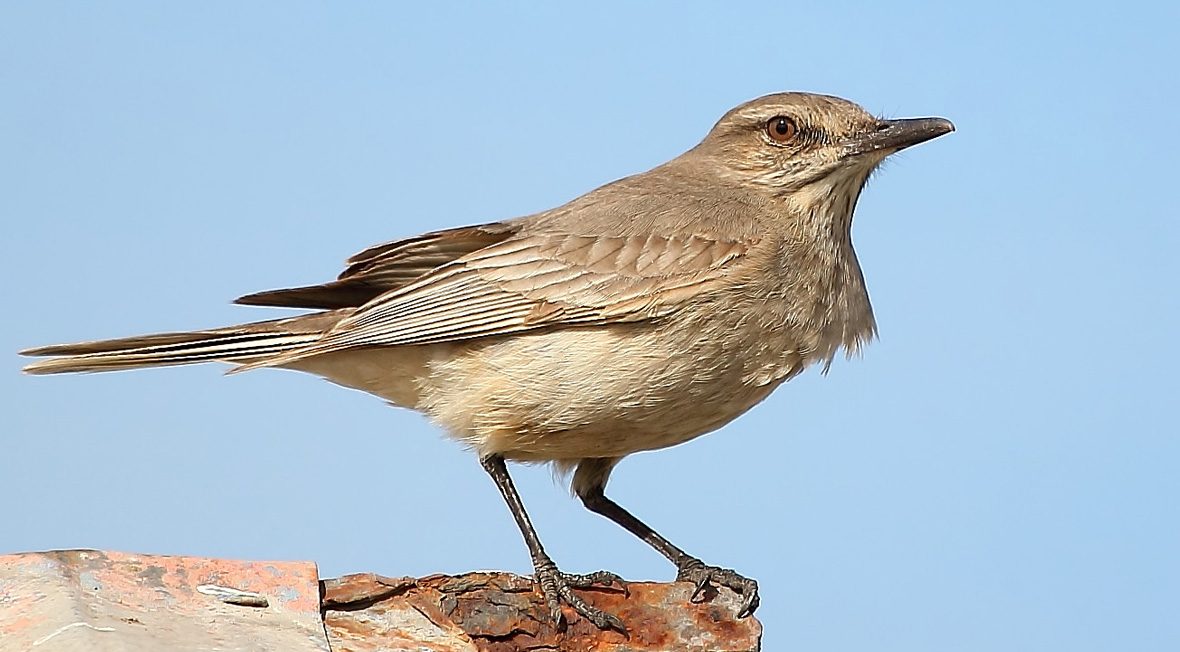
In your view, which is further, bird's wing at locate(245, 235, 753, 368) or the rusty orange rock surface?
bird's wing at locate(245, 235, 753, 368)

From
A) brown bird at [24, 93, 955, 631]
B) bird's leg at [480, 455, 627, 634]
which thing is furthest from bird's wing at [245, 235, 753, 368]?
bird's leg at [480, 455, 627, 634]

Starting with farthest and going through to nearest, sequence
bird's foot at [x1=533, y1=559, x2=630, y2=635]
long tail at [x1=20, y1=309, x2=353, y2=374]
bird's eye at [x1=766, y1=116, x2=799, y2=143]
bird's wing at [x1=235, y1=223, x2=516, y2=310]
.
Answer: bird's eye at [x1=766, y1=116, x2=799, y2=143]
bird's wing at [x1=235, y1=223, x2=516, y2=310]
long tail at [x1=20, y1=309, x2=353, y2=374]
bird's foot at [x1=533, y1=559, x2=630, y2=635]

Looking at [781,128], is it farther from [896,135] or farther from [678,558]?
[678,558]

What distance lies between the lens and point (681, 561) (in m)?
6.41

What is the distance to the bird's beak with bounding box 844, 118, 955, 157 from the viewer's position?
21.6ft

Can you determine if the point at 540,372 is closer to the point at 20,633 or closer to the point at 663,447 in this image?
the point at 663,447

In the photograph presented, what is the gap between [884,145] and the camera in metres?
6.57

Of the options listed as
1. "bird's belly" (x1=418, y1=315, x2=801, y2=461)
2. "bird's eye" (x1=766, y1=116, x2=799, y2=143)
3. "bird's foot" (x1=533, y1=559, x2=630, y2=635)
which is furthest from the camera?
"bird's eye" (x1=766, y1=116, x2=799, y2=143)

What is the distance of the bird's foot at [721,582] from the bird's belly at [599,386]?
1.86 feet

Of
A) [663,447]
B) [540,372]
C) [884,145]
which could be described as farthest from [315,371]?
[884,145]

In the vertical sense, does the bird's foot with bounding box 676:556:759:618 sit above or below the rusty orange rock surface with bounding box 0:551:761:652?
above

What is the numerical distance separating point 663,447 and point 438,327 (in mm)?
1112

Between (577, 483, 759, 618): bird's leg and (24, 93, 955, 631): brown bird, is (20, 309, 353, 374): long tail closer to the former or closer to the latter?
(24, 93, 955, 631): brown bird

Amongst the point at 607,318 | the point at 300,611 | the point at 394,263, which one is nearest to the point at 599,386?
the point at 607,318
